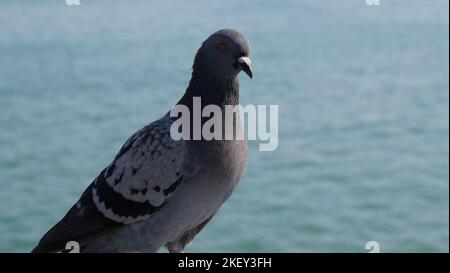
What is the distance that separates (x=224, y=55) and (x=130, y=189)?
140cm

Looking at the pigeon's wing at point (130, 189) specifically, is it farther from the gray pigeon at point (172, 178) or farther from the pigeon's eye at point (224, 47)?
the pigeon's eye at point (224, 47)

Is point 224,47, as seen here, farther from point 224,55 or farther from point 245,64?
point 245,64

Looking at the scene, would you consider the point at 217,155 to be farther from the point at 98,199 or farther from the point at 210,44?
the point at 98,199

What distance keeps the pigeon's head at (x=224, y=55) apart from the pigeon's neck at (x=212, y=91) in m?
0.05

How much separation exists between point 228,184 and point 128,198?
2.81 ft

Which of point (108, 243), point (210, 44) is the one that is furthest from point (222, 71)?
point (108, 243)

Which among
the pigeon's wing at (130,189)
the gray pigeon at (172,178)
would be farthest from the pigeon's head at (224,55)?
the pigeon's wing at (130,189)

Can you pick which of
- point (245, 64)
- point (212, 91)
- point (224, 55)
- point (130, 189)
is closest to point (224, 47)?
point (224, 55)

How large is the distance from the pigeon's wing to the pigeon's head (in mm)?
572

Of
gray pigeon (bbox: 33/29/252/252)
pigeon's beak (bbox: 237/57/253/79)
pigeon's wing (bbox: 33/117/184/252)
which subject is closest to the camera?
pigeon's beak (bbox: 237/57/253/79)

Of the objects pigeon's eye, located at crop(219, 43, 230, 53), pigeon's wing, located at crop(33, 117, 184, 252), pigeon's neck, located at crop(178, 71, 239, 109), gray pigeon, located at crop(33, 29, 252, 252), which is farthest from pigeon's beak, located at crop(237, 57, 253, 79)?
pigeon's wing, located at crop(33, 117, 184, 252)

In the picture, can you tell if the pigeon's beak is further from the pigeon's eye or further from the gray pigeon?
the pigeon's eye

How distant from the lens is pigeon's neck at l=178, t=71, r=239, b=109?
4.70m

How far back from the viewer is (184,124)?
15.9 feet
